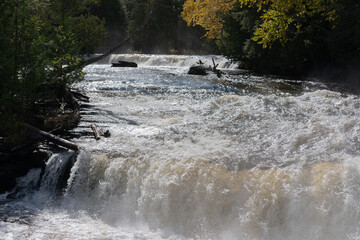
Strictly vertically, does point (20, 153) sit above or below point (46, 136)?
below

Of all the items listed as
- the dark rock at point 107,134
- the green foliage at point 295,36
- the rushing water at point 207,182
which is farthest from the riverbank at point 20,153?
the green foliage at point 295,36

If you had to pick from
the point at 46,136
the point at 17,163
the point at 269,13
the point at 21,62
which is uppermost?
the point at 269,13

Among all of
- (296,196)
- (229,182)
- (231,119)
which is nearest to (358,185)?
(296,196)

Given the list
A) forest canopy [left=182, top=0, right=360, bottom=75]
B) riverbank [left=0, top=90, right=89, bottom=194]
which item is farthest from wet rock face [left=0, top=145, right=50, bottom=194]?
forest canopy [left=182, top=0, right=360, bottom=75]

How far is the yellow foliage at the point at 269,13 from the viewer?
14090 millimetres

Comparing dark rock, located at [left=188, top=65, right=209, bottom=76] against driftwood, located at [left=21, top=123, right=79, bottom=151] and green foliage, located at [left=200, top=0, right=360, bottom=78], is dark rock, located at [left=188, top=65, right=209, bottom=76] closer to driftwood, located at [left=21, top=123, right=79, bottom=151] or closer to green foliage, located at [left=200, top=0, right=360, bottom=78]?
green foliage, located at [left=200, top=0, right=360, bottom=78]

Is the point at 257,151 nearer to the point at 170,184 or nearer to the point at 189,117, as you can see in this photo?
the point at 170,184

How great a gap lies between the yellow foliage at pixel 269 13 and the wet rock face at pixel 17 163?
31.2 feet

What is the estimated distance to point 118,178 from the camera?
7160 mm

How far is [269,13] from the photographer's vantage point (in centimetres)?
1388

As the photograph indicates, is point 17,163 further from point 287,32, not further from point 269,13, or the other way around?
point 287,32

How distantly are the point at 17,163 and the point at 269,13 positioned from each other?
10456 millimetres

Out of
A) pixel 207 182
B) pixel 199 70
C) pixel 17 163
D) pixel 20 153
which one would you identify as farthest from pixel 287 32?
pixel 17 163

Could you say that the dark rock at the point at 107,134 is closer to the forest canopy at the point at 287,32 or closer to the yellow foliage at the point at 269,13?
the forest canopy at the point at 287,32
